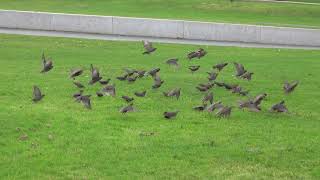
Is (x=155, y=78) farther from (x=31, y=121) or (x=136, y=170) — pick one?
(x=136, y=170)

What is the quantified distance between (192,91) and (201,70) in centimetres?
401

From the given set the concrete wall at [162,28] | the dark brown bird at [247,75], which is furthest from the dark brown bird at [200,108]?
the concrete wall at [162,28]

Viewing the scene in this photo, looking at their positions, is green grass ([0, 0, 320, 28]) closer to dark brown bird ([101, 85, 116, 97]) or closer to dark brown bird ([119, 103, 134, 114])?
dark brown bird ([101, 85, 116, 97])

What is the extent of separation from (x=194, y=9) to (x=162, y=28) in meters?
13.5

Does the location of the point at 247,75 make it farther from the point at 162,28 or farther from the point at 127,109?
the point at 162,28

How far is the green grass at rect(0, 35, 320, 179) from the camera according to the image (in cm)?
885

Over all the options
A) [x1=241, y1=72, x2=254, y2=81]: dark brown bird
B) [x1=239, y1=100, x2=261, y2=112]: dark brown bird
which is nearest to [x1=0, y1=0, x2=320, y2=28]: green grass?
[x1=241, y1=72, x2=254, y2=81]: dark brown bird

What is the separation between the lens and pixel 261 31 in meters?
29.7

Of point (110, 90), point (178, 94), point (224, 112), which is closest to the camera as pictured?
point (224, 112)

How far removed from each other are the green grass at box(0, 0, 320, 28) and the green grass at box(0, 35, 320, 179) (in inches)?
837

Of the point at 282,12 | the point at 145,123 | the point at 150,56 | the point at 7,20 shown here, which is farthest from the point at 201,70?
the point at 282,12

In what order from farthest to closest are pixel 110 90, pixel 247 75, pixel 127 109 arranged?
pixel 247 75
pixel 110 90
pixel 127 109

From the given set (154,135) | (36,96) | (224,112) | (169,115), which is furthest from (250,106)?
(36,96)

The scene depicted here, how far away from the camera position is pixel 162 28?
96.6 ft
